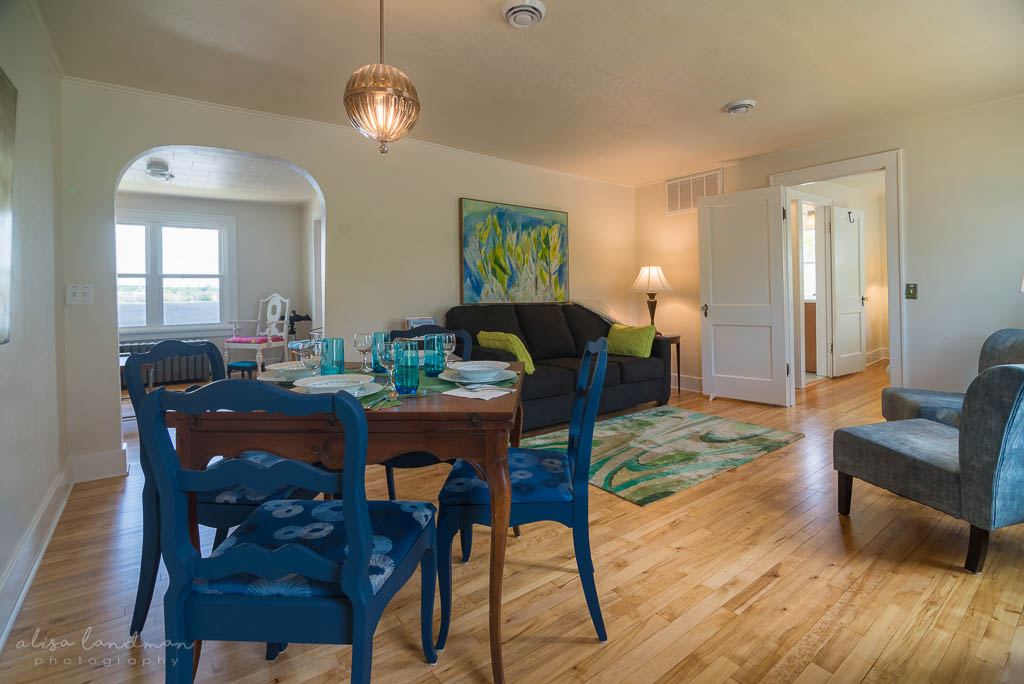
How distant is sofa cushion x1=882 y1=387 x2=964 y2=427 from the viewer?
2559mm

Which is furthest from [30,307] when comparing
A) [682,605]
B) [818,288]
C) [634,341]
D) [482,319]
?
[818,288]

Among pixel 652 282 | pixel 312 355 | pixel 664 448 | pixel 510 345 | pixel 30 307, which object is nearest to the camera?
pixel 312 355

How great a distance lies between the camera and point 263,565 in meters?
0.91

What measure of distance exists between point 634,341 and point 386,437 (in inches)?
139

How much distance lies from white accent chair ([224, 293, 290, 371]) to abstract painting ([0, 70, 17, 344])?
13.8ft

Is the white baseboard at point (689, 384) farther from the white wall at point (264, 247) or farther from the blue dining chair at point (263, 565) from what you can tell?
the white wall at point (264, 247)

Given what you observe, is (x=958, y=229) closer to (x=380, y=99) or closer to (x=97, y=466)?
(x=380, y=99)

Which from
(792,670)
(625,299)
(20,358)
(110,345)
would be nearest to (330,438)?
(792,670)

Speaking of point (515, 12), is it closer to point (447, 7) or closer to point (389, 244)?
point (447, 7)

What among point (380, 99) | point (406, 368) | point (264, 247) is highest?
point (264, 247)

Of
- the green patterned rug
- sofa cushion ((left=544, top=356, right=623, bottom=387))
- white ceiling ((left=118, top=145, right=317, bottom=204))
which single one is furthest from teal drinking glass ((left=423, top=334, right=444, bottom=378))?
white ceiling ((left=118, top=145, right=317, bottom=204))

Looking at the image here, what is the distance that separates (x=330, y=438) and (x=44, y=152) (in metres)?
2.45

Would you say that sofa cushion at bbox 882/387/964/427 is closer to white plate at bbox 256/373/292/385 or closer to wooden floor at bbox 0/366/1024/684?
wooden floor at bbox 0/366/1024/684

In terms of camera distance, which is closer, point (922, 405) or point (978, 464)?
point (978, 464)
